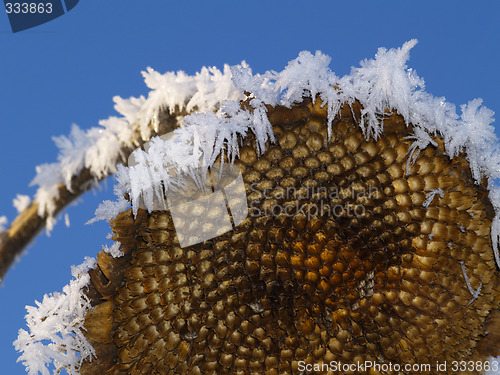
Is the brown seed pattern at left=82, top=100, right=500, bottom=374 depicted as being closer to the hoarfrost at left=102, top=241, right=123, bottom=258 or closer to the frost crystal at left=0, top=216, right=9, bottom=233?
the hoarfrost at left=102, top=241, right=123, bottom=258

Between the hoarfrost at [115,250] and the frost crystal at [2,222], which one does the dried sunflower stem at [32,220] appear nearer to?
the frost crystal at [2,222]

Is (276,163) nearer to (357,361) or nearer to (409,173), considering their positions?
(409,173)

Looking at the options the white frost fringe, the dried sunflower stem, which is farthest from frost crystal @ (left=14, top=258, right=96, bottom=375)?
the dried sunflower stem

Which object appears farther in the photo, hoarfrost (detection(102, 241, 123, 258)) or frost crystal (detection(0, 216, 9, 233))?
frost crystal (detection(0, 216, 9, 233))

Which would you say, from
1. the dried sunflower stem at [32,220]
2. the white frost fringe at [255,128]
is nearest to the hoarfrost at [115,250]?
the white frost fringe at [255,128]

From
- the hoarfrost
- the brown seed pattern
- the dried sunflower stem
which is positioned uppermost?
the dried sunflower stem
